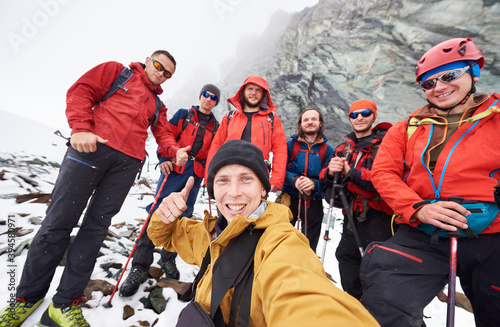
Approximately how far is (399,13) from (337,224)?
21.7m

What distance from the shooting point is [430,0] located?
16.2 meters

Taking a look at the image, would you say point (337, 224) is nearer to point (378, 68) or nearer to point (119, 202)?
point (119, 202)

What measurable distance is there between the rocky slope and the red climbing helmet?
19915mm

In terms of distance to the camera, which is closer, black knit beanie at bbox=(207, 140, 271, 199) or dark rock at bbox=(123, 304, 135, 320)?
black knit beanie at bbox=(207, 140, 271, 199)

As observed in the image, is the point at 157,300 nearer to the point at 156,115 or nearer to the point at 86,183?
the point at 86,183

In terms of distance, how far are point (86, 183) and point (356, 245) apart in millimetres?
4380

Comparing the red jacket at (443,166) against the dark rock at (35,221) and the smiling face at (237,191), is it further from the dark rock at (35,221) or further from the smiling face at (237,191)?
the dark rock at (35,221)

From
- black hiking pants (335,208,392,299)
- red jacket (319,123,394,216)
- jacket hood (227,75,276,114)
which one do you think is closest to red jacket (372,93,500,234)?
red jacket (319,123,394,216)

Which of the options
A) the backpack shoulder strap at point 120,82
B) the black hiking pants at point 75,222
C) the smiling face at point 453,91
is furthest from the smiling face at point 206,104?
the smiling face at point 453,91

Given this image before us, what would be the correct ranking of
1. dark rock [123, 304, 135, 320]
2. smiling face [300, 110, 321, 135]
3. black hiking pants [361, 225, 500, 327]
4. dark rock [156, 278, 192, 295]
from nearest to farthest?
black hiking pants [361, 225, 500, 327] < dark rock [123, 304, 135, 320] < dark rock [156, 278, 192, 295] < smiling face [300, 110, 321, 135]

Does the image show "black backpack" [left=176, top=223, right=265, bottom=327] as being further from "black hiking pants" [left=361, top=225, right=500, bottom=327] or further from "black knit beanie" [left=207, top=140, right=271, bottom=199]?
"black hiking pants" [left=361, top=225, right=500, bottom=327]

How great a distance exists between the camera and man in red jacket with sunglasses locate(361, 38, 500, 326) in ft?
5.68

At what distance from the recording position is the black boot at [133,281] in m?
3.05

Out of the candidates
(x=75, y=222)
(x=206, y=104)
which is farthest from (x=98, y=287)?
(x=206, y=104)
